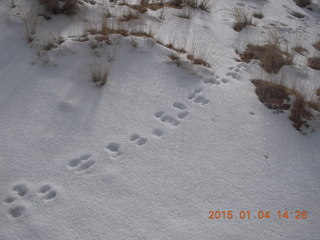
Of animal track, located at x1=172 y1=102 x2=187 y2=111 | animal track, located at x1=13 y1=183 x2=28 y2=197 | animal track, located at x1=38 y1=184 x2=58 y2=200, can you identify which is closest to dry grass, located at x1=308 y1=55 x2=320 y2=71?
animal track, located at x1=172 y1=102 x2=187 y2=111

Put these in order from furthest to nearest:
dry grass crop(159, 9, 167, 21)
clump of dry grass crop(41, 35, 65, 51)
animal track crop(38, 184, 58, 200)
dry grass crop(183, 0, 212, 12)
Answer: dry grass crop(183, 0, 212, 12)
dry grass crop(159, 9, 167, 21)
clump of dry grass crop(41, 35, 65, 51)
animal track crop(38, 184, 58, 200)

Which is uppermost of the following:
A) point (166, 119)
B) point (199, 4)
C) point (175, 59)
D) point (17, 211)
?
point (199, 4)

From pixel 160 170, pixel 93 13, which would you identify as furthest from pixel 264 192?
pixel 93 13

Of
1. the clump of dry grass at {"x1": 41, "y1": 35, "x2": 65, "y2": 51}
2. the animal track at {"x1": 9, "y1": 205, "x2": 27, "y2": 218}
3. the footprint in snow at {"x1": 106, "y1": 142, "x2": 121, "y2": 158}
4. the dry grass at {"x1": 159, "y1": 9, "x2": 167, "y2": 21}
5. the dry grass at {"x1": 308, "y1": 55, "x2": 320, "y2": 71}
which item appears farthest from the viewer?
the dry grass at {"x1": 159, "y1": 9, "x2": 167, "y2": 21}

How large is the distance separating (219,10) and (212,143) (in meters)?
3.24

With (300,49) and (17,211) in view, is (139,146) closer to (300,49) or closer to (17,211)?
(17,211)

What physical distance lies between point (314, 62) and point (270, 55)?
0.79m

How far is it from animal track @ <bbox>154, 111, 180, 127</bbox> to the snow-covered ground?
14 millimetres

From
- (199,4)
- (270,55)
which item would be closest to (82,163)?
(270,55)

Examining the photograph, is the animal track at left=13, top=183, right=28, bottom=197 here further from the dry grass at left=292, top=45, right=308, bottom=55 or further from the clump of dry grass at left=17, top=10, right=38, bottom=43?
the dry grass at left=292, top=45, right=308, bottom=55

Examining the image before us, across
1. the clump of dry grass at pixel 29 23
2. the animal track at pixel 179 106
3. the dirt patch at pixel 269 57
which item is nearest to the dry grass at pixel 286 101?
the dirt patch at pixel 269 57

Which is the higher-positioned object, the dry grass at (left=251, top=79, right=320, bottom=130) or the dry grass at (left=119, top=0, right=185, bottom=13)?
the dry grass at (left=119, top=0, right=185, bottom=13)

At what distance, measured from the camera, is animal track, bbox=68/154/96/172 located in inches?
84.7

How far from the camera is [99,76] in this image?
2875 millimetres
